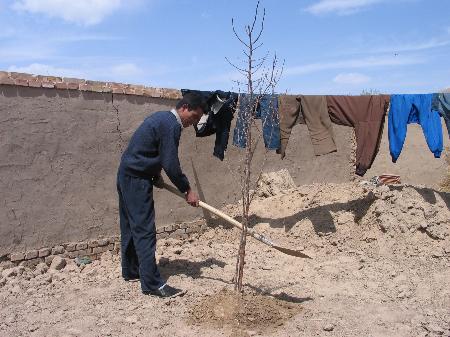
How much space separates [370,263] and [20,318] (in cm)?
367

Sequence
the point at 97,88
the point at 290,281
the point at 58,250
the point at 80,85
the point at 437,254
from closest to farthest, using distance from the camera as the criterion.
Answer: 1. the point at 290,281
2. the point at 58,250
3. the point at 80,85
4. the point at 97,88
5. the point at 437,254

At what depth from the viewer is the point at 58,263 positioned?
4750 millimetres

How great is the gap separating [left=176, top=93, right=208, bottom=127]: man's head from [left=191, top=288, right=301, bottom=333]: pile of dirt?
1.49 meters

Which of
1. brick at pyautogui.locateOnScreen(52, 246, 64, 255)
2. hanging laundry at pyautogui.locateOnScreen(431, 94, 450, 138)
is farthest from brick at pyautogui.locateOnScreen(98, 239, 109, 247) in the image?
hanging laundry at pyautogui.locateOnScreen(431, 94, 450, 138)

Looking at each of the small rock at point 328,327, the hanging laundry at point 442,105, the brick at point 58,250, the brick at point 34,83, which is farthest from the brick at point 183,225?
the hanging laundry at point 442,105

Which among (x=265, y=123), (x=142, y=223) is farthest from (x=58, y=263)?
(x=265, y=123)

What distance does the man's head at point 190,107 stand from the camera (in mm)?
3973

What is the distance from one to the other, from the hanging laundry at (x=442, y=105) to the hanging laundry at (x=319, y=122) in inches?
51.2

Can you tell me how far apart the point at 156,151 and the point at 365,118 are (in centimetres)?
309

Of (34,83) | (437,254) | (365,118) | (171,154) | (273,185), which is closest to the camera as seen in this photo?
(171,154)

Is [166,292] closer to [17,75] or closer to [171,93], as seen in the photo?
[17,75]

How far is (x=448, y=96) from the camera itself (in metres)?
5.85

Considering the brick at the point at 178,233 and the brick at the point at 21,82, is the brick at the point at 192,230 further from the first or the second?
the brick at the point at 21,82

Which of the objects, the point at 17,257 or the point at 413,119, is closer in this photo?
the point at 17,257
